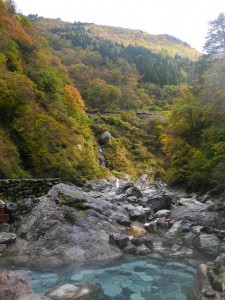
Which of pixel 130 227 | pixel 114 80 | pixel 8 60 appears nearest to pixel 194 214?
pixel 130 227

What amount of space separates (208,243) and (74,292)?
372 centimetres

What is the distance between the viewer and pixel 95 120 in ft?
174

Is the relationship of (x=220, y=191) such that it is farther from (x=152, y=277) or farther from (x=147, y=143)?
(x=147, y=143)

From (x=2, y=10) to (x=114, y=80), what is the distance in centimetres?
4322

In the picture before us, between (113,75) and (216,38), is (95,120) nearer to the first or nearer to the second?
(113,75)

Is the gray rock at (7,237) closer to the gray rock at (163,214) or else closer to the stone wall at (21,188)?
the stone wall at (21,188)

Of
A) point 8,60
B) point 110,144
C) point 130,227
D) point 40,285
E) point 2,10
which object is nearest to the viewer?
point 40,285

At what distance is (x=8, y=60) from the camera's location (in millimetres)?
25594

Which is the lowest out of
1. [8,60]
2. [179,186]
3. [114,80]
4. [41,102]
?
[179,186]

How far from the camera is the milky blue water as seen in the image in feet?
18.1

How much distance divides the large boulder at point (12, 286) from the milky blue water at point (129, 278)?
0.59 meters

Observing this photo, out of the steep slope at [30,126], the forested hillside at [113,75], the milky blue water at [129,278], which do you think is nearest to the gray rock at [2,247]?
the milky blue water at [129,278]

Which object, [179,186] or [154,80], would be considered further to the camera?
[154,80]

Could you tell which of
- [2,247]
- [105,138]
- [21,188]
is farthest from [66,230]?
[105,138]
